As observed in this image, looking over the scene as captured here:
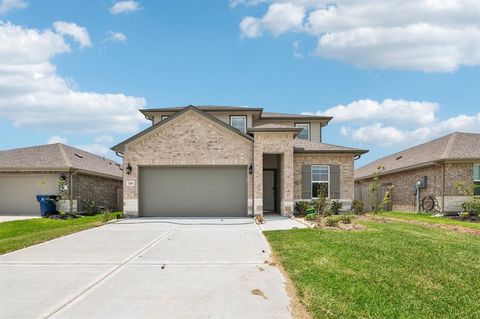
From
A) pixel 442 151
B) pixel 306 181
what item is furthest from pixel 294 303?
pixel 442 151

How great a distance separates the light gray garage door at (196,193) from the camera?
19.4 metres

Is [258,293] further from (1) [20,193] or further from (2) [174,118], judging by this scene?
(1) [20,193]

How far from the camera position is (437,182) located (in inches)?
838

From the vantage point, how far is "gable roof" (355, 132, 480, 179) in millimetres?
Answer: 20672

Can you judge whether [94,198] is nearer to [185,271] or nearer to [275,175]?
[275,175]

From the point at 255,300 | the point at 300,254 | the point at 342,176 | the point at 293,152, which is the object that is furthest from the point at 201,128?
the point at 255,300

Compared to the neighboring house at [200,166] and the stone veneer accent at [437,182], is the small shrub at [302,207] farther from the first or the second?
the stone veneer accent at [437,182]

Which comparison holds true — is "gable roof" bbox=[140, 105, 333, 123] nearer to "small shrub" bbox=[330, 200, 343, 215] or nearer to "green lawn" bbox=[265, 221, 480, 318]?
"small shrub" bbox=[330, 200, 343, 215]

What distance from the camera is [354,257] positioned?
8.71 meters

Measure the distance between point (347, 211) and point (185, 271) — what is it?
14.2 m

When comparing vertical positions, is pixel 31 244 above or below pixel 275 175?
below

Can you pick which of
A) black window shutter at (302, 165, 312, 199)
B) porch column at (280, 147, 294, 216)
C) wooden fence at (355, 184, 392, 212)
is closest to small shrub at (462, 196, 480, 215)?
wooden fence at (355, 184, 392, 212)

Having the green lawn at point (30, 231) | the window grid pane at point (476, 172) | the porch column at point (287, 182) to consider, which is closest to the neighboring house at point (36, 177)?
the green lawn at point (30, 231)

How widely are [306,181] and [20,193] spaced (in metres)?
15.5
